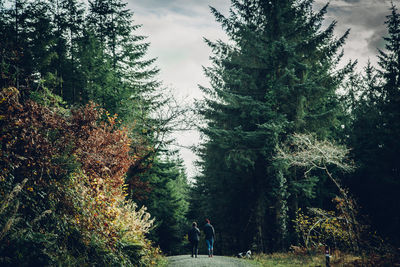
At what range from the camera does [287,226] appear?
15.2 meters

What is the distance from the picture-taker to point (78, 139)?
7.93m

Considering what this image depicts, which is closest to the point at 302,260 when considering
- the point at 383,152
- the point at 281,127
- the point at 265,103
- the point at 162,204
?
the point at 281,127

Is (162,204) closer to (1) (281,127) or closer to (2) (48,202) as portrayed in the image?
(1) (281,127)

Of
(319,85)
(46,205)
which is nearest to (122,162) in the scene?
(46,205)

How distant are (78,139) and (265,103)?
32.3ft

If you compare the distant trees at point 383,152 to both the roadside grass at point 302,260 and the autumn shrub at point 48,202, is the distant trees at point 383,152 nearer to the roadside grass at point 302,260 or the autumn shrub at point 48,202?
the roadside grass at point 302,260

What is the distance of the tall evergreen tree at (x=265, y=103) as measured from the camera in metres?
13.9

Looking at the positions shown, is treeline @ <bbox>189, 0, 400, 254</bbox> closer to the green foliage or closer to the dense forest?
the dense forest

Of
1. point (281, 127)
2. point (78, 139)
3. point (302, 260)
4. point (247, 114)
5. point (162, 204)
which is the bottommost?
point (302, 260)

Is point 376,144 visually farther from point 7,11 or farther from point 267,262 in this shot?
point 7,11

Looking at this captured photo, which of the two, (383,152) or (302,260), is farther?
(383,152)

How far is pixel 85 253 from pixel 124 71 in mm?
14616

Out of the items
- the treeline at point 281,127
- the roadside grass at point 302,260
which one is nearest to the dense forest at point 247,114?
the treeline at point 281,127

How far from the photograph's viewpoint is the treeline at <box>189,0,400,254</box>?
13.8m
